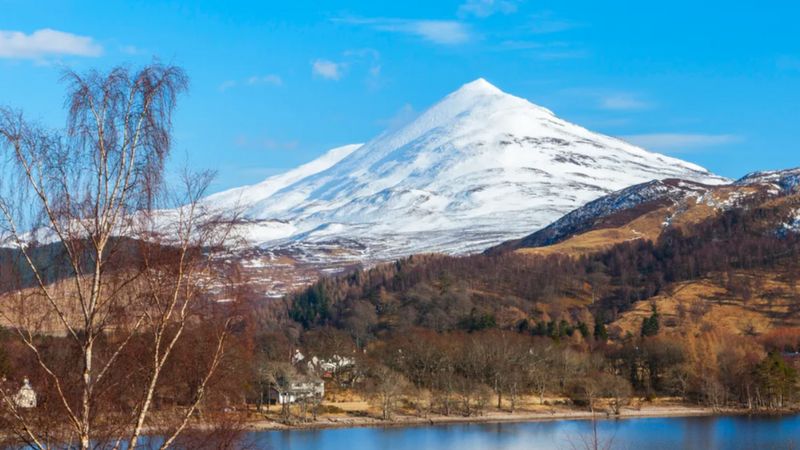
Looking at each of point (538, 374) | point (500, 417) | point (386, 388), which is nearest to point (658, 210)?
point (538, 374)

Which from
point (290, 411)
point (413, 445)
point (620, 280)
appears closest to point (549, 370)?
point (290, 411)

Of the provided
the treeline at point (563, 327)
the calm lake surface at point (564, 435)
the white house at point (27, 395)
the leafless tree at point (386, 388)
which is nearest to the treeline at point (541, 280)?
the treeline at point (563, 327)

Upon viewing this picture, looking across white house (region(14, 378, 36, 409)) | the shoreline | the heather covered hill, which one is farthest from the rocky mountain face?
white house (region(14, 378, 36, 409))

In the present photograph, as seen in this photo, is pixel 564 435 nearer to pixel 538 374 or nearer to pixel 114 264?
pixel 538 374

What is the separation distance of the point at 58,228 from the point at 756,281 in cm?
11270

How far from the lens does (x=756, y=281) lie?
378 ft

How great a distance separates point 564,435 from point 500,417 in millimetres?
10679

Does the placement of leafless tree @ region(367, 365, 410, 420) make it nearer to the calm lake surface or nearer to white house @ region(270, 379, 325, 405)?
white house @ region(270, 379, 325, 405)

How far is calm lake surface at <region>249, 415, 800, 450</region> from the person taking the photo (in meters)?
49.4

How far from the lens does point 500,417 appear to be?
6450cm

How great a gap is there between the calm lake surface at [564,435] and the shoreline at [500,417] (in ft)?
4.64

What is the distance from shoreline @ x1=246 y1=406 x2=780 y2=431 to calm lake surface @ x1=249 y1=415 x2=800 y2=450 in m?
1.41

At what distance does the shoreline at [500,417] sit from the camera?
5900 centimetres

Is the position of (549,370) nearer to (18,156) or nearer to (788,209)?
(18,156)
